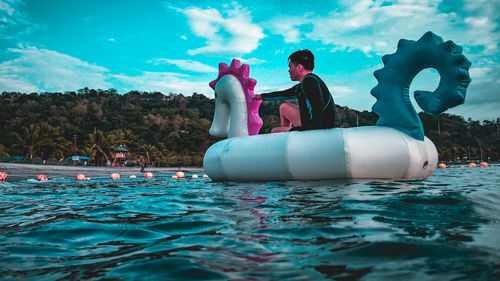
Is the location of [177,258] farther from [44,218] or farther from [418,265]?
[44,218]

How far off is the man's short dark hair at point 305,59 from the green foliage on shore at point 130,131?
129ft

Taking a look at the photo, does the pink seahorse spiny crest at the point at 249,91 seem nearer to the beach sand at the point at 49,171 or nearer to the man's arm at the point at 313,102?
the man's arm at the point at 313,102

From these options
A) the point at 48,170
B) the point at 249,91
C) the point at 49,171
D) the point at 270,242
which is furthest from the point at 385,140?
the point at 48,170

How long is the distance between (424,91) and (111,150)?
139 ft

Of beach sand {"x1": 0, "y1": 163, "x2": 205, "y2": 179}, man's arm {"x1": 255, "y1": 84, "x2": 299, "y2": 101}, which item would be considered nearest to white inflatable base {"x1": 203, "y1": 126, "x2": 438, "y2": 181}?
man's arm {"x1": 255, "y1": 84, "x2": 299, "y2": 101}

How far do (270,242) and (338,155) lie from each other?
292 centimetres

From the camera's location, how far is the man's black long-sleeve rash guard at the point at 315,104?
183 inches

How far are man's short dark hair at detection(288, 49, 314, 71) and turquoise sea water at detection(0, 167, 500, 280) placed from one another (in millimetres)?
3158

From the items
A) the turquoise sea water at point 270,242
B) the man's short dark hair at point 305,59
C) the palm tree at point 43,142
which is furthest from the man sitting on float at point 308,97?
the palm tree at point 43,142

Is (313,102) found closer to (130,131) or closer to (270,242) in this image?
(270,242)

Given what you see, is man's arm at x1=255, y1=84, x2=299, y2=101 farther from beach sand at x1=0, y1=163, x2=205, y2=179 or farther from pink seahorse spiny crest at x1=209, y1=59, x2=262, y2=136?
beach sand at x1=0, y1=163, x2=205, y2=179

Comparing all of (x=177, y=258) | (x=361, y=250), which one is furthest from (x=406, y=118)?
(x=177, y=258)

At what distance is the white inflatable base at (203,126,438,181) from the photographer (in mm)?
3998

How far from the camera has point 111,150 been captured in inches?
1615
